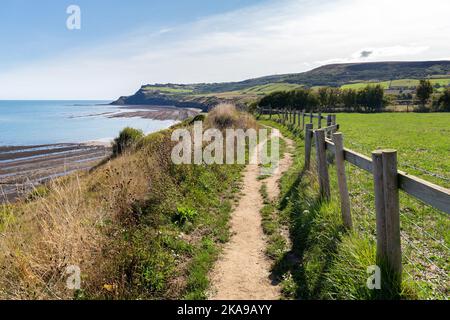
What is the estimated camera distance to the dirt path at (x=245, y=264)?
14.8 feet

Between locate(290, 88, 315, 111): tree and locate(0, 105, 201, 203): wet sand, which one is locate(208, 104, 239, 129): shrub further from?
locate(290, 88, 315, 111): tree

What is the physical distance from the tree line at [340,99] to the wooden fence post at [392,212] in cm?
5909

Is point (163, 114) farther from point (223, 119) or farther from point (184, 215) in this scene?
point (184, 215)

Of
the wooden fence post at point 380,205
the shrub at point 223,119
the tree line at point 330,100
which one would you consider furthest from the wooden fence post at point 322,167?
the tree line at point 330,100

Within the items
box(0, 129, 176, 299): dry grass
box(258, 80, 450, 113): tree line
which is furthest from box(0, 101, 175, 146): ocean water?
box(0, 129, 176, 299): dry grass

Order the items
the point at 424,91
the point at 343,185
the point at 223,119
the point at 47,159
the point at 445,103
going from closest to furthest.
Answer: the point at 343,185 < the point at 223,119 < the point at 47,159 < the point at 445,103 < the point at 424,91

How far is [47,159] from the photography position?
3425cm

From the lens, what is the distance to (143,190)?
7.09 meters

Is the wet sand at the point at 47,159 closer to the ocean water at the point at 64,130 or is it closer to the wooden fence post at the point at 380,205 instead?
the ocean water at the point at 64,130

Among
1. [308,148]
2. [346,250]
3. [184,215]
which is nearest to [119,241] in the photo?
[184,215]

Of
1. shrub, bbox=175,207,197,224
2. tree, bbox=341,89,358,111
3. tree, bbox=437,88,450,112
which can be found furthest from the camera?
tree, bbox=341,89,358,111

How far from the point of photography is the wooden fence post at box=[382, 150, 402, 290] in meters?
3.40

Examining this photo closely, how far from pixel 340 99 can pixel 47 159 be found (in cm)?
5504

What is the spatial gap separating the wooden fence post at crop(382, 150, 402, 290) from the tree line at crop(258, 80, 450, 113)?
2326 inches
